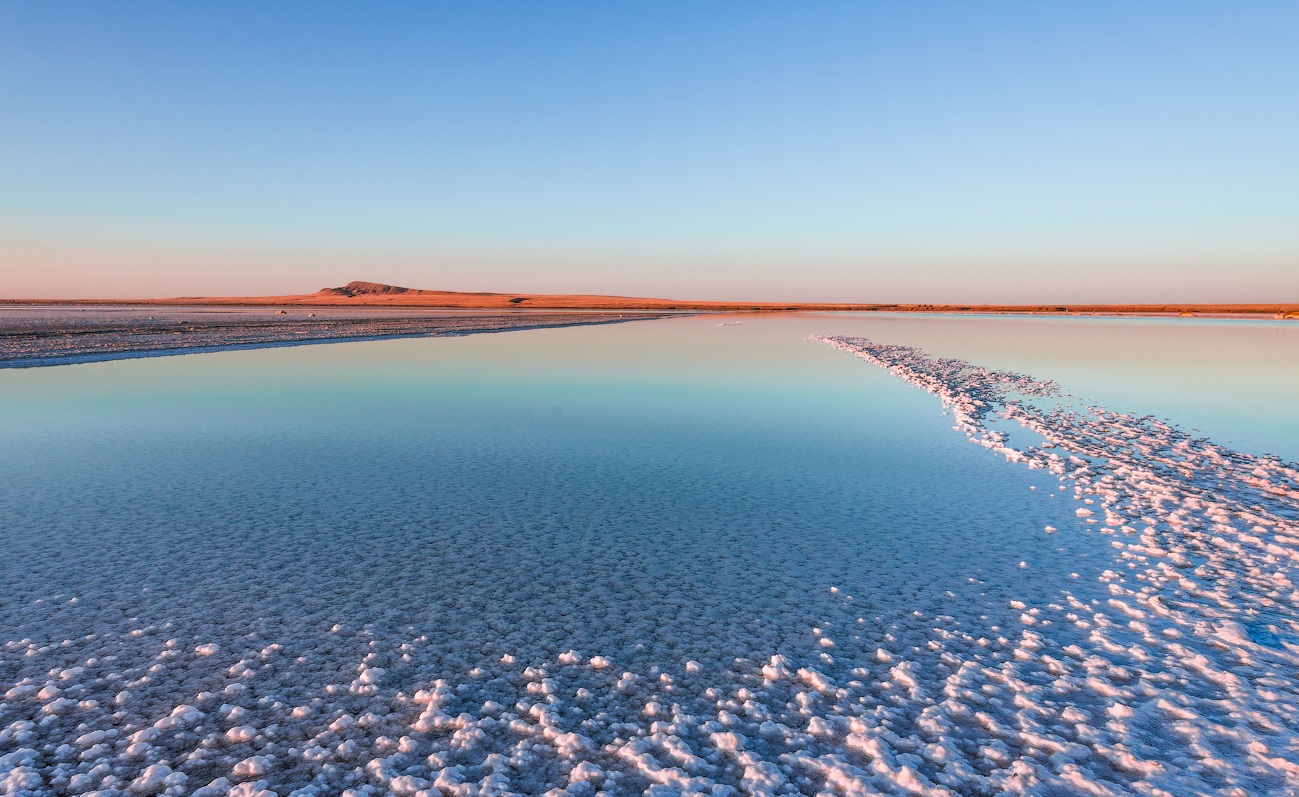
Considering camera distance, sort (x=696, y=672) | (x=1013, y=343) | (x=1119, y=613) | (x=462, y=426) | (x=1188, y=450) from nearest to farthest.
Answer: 1. (x=696, y=672)
2. (x=1119, y=613)
3. (x=1188, y=450)
4. (x=462, y=426)
5. (x=1013, y=343)

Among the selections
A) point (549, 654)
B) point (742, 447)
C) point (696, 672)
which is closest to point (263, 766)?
point (549, 654)

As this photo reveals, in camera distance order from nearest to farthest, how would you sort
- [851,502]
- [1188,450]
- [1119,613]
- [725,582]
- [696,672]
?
[696,672]
[1119,613]
[725,582]
[851,502]
[1188,450]

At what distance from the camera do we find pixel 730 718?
3.93m

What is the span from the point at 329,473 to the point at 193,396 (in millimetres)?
8558

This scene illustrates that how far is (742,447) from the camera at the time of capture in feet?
36.8

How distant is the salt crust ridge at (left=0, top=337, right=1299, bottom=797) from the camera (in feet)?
11.3

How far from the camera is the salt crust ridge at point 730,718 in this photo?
3439mm

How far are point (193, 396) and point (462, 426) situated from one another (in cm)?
726

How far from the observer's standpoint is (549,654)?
4.61m

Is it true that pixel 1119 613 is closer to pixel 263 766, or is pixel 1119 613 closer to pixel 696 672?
pixel 696 672

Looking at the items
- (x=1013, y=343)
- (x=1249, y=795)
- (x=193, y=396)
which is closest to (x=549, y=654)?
(x=1249, y=795)

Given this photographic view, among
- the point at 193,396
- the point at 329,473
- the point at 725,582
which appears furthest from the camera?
the point at 193,396

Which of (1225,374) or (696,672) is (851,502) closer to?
(696,672)

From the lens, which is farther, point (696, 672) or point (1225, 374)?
point (1225, 374)
